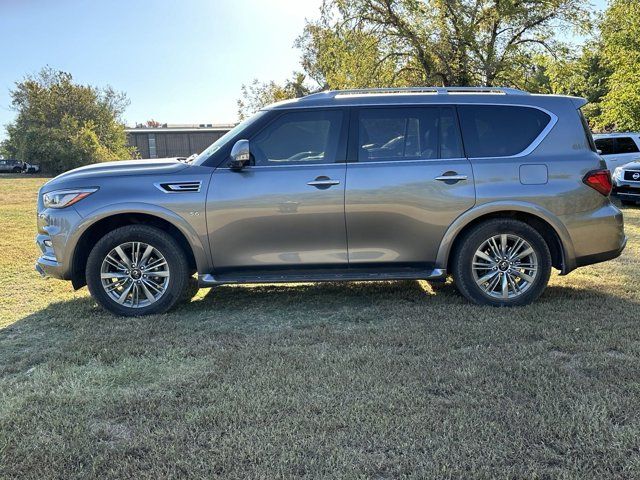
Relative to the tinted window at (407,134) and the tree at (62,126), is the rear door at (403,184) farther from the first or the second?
the tree at (62,126)

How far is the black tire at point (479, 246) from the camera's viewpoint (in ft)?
16.2

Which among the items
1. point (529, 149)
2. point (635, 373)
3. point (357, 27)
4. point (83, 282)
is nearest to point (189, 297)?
point (83, 282)

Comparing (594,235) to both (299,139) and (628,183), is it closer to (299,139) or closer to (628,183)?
(299,139)

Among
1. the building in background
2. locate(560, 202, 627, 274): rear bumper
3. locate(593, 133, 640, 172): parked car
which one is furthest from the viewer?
the building in background

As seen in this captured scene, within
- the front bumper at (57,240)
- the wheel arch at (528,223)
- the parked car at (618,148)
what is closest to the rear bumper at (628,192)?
the parked car at (618,148)

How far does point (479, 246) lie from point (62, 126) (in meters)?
46.4

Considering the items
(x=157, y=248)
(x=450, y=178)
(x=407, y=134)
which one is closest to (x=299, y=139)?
(x=407, y=134)

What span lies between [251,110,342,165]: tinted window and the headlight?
1543mm

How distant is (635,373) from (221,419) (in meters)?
2.62

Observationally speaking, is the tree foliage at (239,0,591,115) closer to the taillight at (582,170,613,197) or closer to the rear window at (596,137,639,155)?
the rear window at (596,137,639,155)

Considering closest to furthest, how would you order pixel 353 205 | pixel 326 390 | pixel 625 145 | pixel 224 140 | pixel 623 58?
pixel 326 390
pixel 353 205
pixel 224 140
pixel 625 145
pixel 623 58

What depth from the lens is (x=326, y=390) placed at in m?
3.28

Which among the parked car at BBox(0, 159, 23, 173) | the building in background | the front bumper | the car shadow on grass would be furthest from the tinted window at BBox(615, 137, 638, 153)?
the building in background

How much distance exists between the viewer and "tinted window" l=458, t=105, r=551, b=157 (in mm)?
4992
